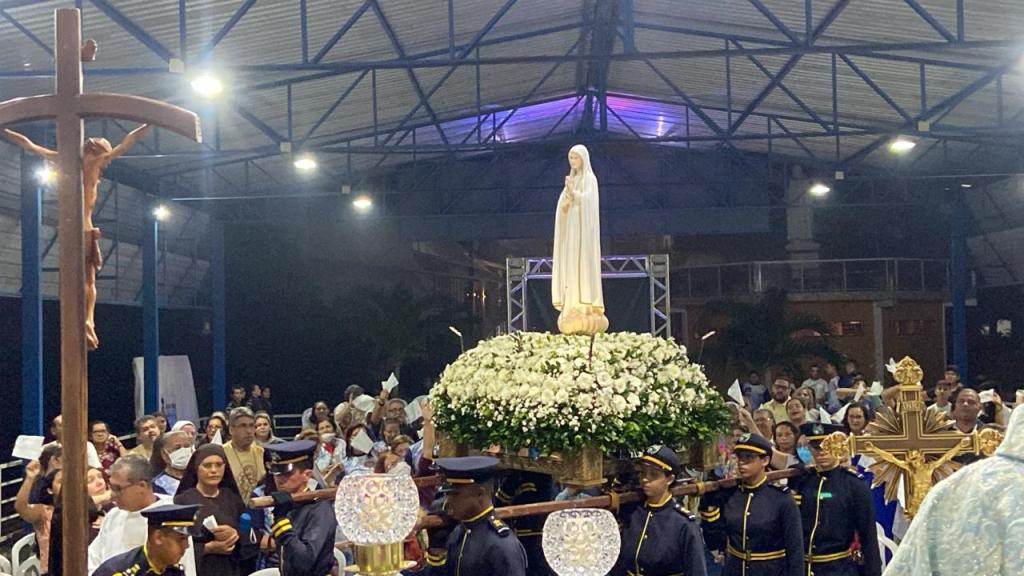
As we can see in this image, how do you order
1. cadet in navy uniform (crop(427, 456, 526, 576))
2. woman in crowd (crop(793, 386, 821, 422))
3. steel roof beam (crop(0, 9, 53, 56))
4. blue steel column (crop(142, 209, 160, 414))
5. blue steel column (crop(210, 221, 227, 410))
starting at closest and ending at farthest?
cadet in navy uniform (crop(427, 456, 526, 576)) < steel roof beam (crop(0, 9, 53, 56)) < woman in crowd (crop(793, 386, 821, 422)) < blue steel column (crop(142, 209, 160, 414)) < blue steel column (crop(210, 221, 227, 410))

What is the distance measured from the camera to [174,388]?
20.1 metres

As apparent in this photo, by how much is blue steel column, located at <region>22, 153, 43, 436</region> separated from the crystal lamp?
11275 millimetres

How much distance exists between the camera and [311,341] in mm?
24547

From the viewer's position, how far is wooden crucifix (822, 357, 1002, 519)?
13.6 feet

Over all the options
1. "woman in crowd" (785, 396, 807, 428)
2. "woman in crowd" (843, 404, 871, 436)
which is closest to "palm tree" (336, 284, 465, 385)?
"woman in crowd" (785, 396, 807, 428)

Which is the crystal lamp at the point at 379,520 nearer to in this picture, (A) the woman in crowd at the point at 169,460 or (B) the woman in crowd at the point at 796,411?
(A) the woman in crowd at the point at 169,460

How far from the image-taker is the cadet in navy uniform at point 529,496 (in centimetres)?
600

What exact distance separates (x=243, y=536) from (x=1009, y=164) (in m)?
18.5

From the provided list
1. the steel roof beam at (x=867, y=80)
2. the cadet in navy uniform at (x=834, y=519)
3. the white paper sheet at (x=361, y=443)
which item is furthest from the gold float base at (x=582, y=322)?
the steel roof beam at (x=867, y=80)

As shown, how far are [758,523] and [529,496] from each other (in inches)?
53.1

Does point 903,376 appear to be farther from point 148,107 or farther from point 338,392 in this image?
point 338,392

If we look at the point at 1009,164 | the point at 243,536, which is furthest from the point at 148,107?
the point at 1009,164

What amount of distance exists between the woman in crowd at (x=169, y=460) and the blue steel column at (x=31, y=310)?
621 cm

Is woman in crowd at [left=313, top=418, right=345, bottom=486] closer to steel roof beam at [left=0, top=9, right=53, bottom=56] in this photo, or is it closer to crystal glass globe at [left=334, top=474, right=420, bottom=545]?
steel roof beam at [left=0, top=9, right=53, bottom=56]
